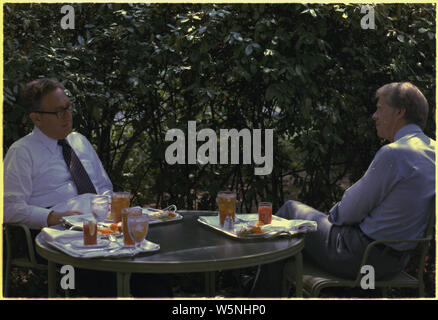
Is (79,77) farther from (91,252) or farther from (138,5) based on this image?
(91,252)

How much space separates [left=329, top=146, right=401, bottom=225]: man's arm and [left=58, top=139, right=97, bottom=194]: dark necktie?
1.56 metres

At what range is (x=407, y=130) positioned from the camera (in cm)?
299

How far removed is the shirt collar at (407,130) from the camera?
2.98m

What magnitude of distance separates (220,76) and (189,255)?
213 centimetres

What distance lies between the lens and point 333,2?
387 cm

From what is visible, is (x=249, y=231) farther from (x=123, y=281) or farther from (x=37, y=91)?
(x=37, y=91)

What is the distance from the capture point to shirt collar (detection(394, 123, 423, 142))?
2.98 metres

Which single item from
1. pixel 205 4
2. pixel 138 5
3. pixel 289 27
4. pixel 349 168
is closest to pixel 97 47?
pixel 138 5

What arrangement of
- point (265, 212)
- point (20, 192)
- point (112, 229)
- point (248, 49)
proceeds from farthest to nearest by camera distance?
1. point (248, 49)
2. point (20, 192)
3. point (265, 212)
4. point (112, 229)

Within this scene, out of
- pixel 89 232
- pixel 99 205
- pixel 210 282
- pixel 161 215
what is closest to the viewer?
pixel 89 232

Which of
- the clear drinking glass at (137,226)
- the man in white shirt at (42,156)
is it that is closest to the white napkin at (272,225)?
the clear drinking glass at (137,226)

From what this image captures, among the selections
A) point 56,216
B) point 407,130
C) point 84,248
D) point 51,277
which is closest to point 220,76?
point 407,130

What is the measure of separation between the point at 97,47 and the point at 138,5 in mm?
459

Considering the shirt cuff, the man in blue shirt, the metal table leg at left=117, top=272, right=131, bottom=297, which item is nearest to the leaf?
the man in blue shirt
